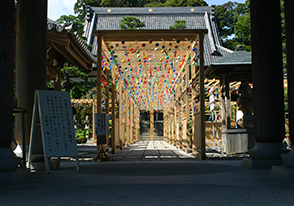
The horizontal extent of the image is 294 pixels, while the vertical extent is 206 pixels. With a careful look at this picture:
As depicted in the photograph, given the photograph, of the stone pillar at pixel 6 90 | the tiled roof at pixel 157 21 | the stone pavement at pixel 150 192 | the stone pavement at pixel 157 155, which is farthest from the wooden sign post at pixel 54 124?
the tiled roof at pixel 157 21

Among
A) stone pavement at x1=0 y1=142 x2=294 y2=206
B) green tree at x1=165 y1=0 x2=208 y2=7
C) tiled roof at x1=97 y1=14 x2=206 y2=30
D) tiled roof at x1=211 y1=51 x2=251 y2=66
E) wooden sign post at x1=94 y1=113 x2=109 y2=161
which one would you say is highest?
green tree at x1=165 y1=0 x2=208 y2=7

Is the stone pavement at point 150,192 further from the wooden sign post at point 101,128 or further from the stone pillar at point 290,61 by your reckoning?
the wooden sign post at point 101,128

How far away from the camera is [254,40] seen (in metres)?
5.16

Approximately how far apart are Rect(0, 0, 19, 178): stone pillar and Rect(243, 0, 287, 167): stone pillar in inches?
138

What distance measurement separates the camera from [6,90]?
11.7 feet

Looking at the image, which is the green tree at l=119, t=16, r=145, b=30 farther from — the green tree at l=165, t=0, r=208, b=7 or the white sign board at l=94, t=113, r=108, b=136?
the white sign board at l=94, t=113, r=108, b=136

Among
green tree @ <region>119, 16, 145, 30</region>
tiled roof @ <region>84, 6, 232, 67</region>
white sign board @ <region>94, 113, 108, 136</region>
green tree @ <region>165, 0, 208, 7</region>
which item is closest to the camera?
white sign board @ <region>94, 113, 108, 136</region>

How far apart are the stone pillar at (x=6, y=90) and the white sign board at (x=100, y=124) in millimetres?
3259

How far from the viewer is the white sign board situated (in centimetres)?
686

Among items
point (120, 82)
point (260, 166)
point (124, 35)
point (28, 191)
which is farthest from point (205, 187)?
point (120, 82)

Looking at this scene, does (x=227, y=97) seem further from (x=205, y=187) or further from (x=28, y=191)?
(x=28, y=191)

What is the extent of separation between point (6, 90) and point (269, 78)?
3647mm

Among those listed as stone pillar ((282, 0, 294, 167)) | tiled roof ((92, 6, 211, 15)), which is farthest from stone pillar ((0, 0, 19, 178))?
tiled roof ((92, 6, 211, 15))

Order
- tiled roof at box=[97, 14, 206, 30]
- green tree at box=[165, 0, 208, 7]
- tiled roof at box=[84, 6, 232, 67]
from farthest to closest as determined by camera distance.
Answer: green tree at box=[165, 0, 208, 7]
tiled roof at box=[97, 14, 206, 30]
tiled roof at box=[84, 6, 232, 67]
